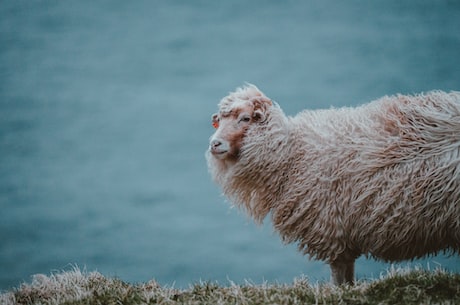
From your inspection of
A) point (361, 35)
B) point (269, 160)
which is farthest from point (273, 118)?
point (361, 35)

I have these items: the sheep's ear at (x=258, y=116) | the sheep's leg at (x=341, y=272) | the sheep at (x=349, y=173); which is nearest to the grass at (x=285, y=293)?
the sheep's leg at (x=341, y=272)

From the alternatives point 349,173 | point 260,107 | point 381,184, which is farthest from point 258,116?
point 381,184

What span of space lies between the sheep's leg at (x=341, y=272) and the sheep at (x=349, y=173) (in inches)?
0.5

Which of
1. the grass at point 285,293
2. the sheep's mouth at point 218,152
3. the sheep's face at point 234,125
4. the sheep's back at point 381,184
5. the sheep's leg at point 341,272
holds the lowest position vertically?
the grass at point 285,293

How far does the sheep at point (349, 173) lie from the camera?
7.17 m

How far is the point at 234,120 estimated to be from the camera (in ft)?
26.3

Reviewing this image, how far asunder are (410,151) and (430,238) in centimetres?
91

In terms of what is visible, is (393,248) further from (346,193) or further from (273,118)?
(273,118)

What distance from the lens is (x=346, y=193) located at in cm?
743

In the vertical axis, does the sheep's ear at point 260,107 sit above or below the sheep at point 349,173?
above

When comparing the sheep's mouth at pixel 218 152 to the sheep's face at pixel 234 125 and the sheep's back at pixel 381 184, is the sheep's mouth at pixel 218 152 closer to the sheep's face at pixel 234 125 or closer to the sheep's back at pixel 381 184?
the sheep's face at pixel 234 125

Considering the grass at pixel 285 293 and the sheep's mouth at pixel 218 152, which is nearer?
the grass at pixel 285 293

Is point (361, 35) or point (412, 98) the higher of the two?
point (361, 35)

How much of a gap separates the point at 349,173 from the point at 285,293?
68.8 inches
